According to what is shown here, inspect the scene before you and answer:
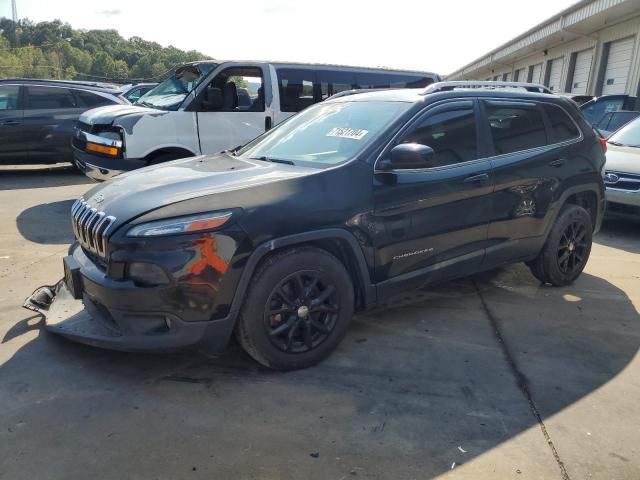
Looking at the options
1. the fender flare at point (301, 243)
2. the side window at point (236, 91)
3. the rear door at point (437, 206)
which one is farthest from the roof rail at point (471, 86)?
the side window at point (236, 91)

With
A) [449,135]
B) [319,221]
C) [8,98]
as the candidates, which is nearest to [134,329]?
[319,221]

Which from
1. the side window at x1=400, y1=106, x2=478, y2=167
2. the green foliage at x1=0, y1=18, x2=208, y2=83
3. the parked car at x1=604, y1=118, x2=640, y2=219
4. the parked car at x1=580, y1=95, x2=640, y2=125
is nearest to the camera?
the side window at x1=400, y1=106, x2=478, y2=167

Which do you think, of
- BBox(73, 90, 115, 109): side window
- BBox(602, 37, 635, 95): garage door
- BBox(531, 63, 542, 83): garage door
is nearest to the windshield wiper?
BBox(73, 90, 115, 109): side window

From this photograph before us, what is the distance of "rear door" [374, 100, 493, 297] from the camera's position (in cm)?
348

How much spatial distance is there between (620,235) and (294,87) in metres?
4.93

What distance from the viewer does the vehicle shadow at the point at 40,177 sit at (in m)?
9.41

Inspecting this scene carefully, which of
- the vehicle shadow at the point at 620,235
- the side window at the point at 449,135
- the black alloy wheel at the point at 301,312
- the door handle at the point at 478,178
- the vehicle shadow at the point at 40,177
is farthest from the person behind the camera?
the vehicle shadow at the point at 40,177

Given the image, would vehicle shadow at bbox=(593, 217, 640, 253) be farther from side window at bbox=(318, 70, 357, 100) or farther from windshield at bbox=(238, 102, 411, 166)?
windshield at bbox=(238, 102, 411, 166)

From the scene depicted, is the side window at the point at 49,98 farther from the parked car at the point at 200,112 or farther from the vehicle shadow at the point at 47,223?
the parked car at the point at 200,112

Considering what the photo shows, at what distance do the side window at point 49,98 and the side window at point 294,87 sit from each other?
486cm

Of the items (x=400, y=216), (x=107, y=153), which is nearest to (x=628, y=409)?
(x=400, y=216)

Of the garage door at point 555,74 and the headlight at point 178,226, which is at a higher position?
the garage door at point 555,74

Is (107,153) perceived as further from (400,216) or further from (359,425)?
(359,425)

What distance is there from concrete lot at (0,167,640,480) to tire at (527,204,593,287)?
0.44 m
